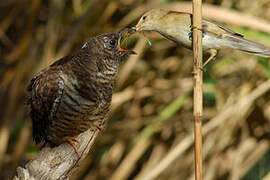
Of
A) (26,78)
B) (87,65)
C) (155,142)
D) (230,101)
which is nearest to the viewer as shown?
(87,65)

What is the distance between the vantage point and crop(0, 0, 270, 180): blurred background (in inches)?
110

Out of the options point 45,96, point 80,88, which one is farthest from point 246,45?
point 45,96

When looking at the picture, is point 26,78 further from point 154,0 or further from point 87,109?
point 87,109

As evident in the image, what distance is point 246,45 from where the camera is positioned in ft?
5.31

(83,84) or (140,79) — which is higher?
(83,84)

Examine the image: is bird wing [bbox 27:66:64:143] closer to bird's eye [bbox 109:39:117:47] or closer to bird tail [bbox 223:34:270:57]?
bird's eye [bbox 109:39:117:47]

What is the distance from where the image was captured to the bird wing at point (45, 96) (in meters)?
1.79

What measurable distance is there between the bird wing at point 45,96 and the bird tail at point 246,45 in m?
0.79

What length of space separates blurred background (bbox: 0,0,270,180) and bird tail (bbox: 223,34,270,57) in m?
1.03

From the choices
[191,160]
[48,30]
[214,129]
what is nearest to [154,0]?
[48,30]

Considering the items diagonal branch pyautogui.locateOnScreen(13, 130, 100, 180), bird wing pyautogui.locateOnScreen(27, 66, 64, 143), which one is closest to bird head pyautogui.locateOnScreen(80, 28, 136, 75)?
bird wing pyautogui.locateOnScreen(27, 66, 64, 143)

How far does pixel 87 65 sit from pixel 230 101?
1.42m

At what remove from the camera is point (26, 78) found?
9.71 feet

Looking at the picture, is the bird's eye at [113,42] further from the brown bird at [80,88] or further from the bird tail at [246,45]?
the bird tail at [246,45]
